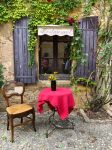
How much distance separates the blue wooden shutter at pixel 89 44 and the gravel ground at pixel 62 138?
4.68 feet

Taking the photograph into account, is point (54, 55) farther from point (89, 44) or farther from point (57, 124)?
point (57, 124)

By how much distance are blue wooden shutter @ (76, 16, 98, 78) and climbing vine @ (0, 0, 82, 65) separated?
52cm

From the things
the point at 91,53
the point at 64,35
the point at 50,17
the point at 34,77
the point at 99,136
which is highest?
the point at 50,17

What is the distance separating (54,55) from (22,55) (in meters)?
0.96

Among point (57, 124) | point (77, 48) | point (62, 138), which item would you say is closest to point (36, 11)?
point (77, 48)

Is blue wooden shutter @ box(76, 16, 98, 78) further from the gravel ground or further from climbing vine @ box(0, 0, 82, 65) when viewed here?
the gravel ground

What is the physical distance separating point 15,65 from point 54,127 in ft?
6.79

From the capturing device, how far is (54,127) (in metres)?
5.93

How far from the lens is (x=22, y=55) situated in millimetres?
6711

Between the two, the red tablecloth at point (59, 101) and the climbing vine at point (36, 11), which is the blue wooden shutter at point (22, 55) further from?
the red tablecloth at point (59, 101)

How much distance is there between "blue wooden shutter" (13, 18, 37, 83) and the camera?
6578 millimetres

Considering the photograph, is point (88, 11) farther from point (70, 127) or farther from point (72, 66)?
point (70, 127)

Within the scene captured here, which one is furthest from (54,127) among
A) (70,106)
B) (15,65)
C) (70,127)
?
(15,65)

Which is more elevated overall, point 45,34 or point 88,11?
point 88,11
